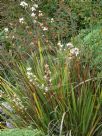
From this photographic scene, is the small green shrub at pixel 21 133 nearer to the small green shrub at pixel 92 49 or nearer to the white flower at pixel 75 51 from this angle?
the white flower at pixel 75 51

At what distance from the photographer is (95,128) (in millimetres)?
4211

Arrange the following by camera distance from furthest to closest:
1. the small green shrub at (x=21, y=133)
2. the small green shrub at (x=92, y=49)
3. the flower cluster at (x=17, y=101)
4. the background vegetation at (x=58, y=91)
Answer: the small green shrub at (x=92, y=49)
the flower cluster at (x=17, y=101)
the background vegetation at (x=58, y=91)
the small green shrub at (x=21, y=133)

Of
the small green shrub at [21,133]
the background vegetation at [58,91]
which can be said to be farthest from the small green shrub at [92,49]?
the small green shrub at [21,133]

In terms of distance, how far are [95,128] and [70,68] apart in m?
0.68

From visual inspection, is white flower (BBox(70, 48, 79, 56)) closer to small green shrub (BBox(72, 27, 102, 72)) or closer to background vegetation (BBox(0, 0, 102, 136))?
background vegetation (BBox(0, 0, 102, 136))

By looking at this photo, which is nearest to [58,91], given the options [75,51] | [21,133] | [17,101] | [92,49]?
[75,51]

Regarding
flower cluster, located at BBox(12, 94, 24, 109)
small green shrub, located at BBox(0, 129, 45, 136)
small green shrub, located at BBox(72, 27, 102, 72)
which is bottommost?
flower cluster, located at BBox(12, 94, 24, 109)

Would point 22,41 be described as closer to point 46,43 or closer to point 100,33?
point 46,43

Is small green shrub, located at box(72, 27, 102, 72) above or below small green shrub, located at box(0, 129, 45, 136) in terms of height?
above

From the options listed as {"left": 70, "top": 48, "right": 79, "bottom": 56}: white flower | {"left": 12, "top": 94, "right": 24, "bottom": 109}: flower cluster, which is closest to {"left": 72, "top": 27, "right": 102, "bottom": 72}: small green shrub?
{"left": 70, "top": 48, "right": 79, "bottom": 56}: white flower

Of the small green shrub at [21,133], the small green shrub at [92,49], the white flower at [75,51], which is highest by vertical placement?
the white flower at [75,51]

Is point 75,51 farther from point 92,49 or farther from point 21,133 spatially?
point 21,133

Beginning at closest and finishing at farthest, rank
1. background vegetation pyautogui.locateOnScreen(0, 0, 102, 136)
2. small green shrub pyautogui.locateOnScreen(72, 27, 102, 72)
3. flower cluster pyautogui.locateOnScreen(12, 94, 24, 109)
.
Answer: background vegetation pyautogui.locateOnScreen(0, 0, 102, 136) → flower cluster pyautogui.locateOnScreen(12, 94, 24, 109) → small green shrub pyautogui.locateOnScreen(72, 27, 102, 72)

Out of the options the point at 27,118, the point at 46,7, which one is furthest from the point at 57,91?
the point at 46,7
